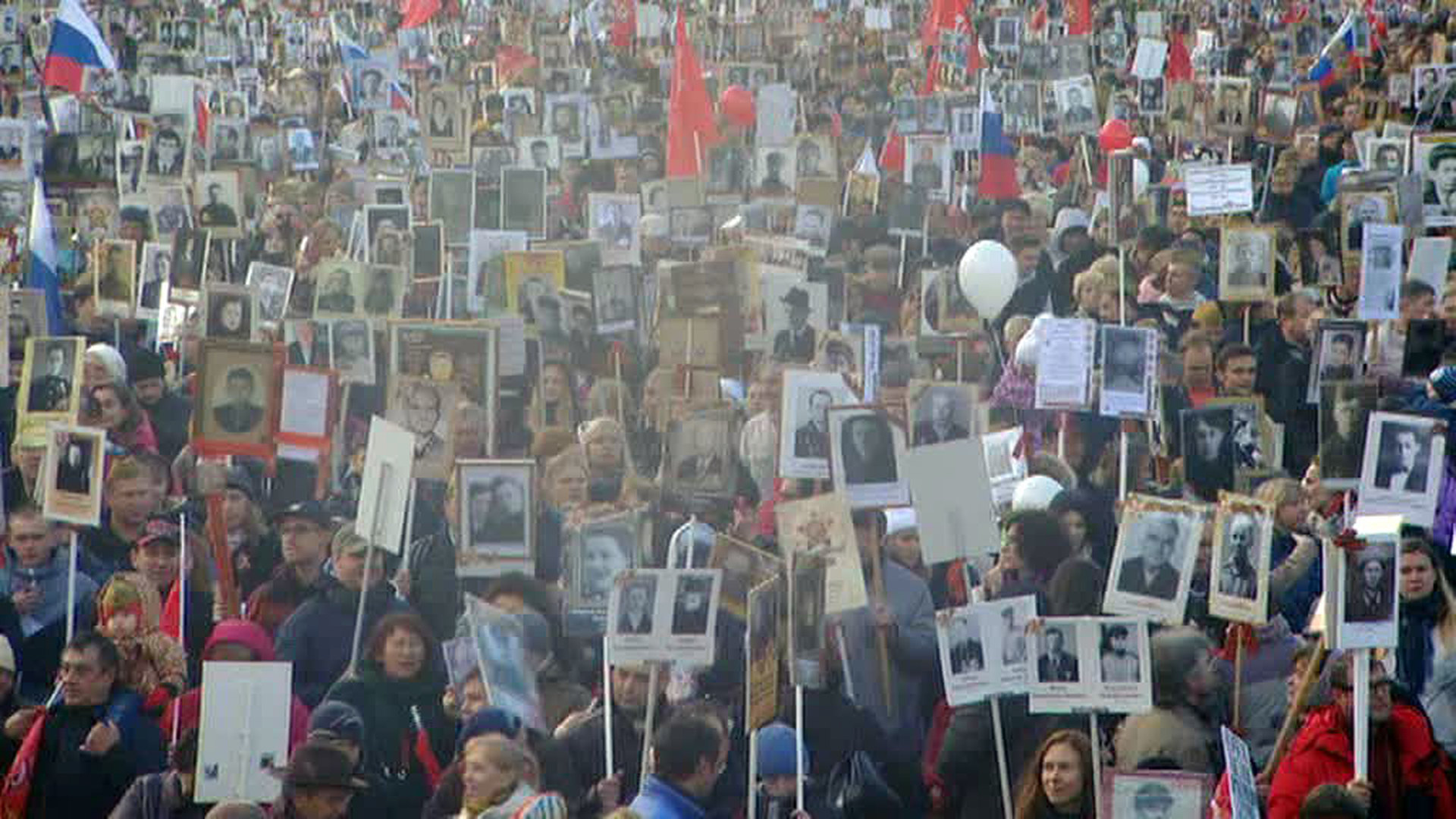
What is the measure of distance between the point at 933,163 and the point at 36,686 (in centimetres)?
1167

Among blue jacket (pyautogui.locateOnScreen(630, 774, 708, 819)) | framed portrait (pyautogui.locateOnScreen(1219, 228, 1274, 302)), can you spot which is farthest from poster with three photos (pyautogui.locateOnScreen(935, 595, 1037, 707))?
framed portrait (pyautogui.locateOnScreen(1219, 228, 1274, 302))

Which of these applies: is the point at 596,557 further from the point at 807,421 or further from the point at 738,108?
the point at 738,108

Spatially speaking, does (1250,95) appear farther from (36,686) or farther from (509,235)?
(36,686)

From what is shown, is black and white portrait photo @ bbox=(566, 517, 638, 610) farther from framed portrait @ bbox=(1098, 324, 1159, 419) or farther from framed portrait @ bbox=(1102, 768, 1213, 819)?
framed portrait @ bbox=(1098, 324, 1159, 419)

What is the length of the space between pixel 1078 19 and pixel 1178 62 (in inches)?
193

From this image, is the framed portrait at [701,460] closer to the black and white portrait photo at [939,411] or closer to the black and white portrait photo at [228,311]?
the black and white portrait photo at [939,411]

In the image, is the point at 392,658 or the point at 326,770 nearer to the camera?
the point at 326,770

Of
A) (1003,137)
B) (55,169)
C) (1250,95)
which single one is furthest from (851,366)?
(1250,95)

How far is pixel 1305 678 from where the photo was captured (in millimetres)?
8039

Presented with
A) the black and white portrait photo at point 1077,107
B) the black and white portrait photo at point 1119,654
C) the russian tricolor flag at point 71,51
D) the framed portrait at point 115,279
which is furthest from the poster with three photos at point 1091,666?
the russian tricolor flag at point 71,51

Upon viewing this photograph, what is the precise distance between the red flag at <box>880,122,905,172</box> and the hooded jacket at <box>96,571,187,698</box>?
12949 millimetres

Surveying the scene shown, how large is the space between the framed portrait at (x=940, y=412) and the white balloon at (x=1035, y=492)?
34 cm

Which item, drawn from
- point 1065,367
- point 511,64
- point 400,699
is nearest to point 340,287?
point 1065,367

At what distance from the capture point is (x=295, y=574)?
32.9ft
